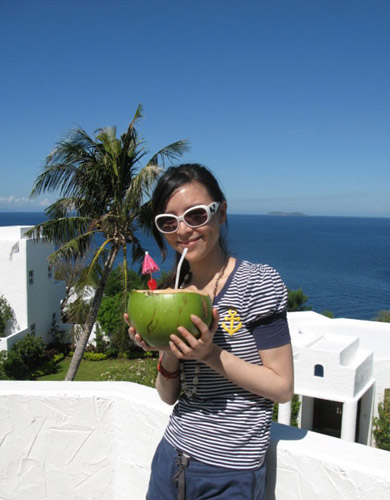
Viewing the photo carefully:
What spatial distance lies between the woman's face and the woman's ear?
78 millimetres

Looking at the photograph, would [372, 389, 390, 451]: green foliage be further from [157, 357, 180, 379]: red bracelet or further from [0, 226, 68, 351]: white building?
[0, 226, 68, 351]: white building

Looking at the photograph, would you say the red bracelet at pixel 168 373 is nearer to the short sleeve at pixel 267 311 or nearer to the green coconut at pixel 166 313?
the green coconut at pixel 166 313

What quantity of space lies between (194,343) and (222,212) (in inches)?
29.8

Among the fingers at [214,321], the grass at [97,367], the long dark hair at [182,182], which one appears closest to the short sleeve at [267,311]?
the fingers at [214,321]

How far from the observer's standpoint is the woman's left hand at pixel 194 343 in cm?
159

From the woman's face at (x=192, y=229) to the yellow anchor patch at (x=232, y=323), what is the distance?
318 millimetres

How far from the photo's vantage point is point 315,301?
2447 inches

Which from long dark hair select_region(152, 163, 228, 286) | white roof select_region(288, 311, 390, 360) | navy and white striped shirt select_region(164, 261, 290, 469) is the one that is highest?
long dark hair select_region(152, 163, 228, 286)

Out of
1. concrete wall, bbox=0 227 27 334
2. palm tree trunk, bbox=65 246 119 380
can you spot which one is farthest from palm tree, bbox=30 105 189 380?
concrete wall, bbox=0 227 27 334

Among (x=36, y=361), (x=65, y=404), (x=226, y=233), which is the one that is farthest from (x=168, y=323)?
(x=36, y=361)

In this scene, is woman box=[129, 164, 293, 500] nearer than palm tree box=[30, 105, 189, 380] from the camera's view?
Yes

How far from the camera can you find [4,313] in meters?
21.0

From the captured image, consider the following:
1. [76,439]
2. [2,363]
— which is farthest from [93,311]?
[2,363]

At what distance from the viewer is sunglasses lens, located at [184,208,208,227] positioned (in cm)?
197
